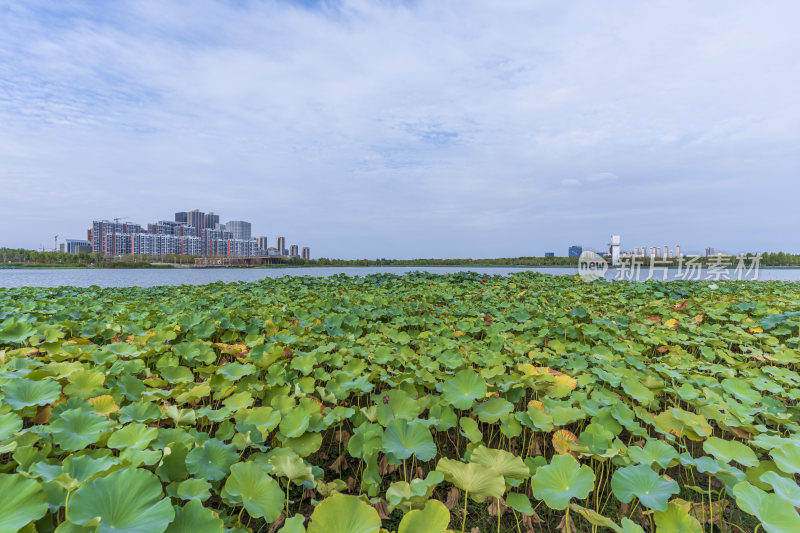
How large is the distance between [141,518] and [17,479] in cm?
33

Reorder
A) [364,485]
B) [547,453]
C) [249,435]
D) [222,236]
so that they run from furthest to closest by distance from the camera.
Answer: [222,236]
[547,453]
[249,435]
[364,485]

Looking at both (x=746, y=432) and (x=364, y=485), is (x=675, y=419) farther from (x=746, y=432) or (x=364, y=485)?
(x=364, y=485)

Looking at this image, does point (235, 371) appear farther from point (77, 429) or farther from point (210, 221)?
point (210, 221)

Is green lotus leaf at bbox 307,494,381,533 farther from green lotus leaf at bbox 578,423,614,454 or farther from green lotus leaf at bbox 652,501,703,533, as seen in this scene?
green lotus leaf at bbox 578,423,614,454

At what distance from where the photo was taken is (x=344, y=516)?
98 cm

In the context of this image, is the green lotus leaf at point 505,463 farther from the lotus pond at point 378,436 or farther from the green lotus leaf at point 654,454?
the green lotus leaf at point 654,454

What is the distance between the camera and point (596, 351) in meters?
3.36

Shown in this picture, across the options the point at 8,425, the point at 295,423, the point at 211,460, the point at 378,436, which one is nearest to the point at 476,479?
the point at 378,436

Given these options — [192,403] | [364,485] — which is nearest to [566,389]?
[364,485]

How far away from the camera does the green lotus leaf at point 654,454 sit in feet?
4.91

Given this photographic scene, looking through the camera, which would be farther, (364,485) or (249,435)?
(249,435)

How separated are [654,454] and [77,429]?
239 centimetres

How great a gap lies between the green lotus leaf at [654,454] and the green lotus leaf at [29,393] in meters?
2.62

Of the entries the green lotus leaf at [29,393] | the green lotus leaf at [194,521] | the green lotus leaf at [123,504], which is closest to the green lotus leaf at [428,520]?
the green lotus leaf at [194,521]
